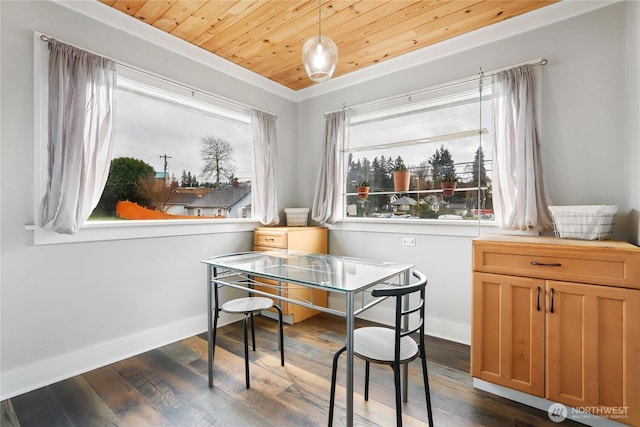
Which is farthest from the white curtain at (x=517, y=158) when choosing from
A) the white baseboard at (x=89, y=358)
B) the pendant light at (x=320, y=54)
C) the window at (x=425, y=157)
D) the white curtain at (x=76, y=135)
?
the white curtain at (x=76, y=135)

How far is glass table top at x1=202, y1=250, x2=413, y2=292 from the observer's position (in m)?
1.55

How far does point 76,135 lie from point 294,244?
77.9 inches

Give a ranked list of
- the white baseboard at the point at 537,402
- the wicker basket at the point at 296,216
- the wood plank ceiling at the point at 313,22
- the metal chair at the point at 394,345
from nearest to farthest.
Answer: the metal chair at the point at 394,345
the white baseboard at the point at 537,402
the wood plank ceiling at the point at 313,22
the wicker basket at the point at 296,216

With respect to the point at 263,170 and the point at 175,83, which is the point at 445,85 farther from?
the point at 175,83

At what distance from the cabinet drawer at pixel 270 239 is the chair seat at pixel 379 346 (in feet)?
5.22

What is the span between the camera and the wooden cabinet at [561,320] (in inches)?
62.9

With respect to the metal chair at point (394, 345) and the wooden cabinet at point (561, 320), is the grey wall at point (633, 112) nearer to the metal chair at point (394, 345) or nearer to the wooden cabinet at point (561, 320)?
the wooden cabinet at point (561, 320)

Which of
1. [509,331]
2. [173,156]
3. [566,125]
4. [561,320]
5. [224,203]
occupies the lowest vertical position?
[509,331]

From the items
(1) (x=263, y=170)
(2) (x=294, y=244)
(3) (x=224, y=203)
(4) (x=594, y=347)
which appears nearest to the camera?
(4) (x=594, y=347)

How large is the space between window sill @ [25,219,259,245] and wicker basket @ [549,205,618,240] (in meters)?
2.81

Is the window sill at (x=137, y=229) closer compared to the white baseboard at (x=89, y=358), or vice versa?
the white baseboard at (x=89, y=358)

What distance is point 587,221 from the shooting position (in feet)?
6.28

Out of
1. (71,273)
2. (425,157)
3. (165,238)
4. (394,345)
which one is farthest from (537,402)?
(71,273)

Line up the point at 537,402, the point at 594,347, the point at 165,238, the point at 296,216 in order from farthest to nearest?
the point at 296,216
the point at 165,238
the point at 537,402
the point at 594,347
